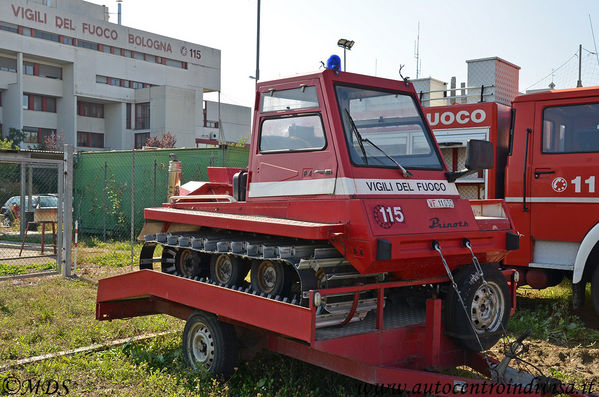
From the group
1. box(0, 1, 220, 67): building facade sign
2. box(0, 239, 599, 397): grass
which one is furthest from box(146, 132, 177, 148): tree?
box(0, 239, 599, 397): grass

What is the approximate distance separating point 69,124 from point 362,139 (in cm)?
5488

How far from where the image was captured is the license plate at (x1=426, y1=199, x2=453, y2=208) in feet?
17.5

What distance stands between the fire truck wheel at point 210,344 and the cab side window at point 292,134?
1737 millimetres

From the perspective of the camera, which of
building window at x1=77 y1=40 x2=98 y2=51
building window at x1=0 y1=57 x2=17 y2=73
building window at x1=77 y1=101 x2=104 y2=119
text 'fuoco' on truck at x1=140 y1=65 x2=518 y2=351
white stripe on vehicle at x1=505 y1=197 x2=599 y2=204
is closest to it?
text 'fuoco' on truck at x1=140 y1=65 x2=518 y2=351

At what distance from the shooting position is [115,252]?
1508 centimetres

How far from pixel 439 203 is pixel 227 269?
223 centimetres

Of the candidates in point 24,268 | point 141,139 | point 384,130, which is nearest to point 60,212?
point 24,268

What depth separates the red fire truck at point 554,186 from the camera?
7.65m

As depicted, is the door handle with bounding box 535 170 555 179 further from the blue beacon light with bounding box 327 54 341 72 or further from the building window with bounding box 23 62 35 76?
the building window with bounding box 23 62 35 76

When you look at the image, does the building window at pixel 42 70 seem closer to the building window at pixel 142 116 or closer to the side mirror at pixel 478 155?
the building window at pixel 142 116

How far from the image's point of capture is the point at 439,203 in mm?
5406

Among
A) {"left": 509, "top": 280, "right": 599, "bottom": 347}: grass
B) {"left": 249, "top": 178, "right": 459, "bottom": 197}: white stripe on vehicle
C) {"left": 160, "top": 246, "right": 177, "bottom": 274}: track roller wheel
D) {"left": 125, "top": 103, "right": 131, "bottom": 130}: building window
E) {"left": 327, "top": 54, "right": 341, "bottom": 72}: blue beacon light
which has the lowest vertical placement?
{"left": 509, "top": 280, "right": 599, "bottom": 347}: grass

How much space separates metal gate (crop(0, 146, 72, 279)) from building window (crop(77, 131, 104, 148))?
3157cm

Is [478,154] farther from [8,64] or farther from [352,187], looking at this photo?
[8,64]
